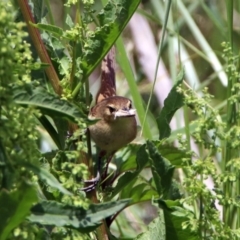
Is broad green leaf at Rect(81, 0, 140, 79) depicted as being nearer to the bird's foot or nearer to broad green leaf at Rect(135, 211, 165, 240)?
the bird's foot

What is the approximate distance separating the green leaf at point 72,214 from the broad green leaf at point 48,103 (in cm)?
14

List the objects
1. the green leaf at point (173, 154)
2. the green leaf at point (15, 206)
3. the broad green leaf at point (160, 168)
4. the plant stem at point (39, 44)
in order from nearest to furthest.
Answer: the green leaf at point (15, 206) < the broad green leaf at point (160, 168) < the plant stem at point (39, 44) < the green leaf at point (173, 154)

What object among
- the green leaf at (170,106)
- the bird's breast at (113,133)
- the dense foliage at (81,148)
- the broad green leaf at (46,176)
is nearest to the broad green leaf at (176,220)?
the dense foliage at (81,148)

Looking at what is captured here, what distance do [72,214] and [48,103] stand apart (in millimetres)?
177

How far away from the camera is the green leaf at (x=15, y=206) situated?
3.23ft

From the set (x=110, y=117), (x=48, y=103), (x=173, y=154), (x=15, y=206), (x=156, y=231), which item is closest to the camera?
(x=15, y=206)

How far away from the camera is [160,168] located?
1.34 m

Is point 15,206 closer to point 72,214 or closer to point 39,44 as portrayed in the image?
point 72,214

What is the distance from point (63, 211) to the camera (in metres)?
1.09

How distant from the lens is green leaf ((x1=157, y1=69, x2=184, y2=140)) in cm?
152

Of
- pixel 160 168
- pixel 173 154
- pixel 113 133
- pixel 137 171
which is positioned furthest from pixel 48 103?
pixel 113 133

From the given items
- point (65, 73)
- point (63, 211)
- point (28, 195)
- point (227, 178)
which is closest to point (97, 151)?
point (65, 73)

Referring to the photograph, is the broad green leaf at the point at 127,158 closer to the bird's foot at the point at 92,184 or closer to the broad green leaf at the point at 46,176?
the bird's foot at the point at 92,184

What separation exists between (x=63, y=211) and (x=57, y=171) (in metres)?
0.21
